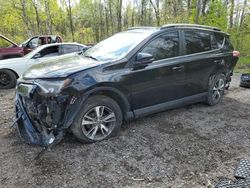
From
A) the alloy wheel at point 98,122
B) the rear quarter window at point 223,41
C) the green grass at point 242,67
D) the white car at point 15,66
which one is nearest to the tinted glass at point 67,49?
the white car at point 15,66

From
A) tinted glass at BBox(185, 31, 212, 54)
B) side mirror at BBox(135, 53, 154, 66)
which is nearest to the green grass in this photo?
tinted glass at BBox(185, 31, 212, 54)

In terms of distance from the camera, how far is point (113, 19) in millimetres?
31391

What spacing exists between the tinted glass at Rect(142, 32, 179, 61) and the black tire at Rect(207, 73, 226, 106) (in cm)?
133

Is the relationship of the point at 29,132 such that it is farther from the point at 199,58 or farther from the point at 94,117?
the point at 199,58

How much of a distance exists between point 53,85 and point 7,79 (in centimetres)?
505

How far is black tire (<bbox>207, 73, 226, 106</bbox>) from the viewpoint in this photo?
5207mm

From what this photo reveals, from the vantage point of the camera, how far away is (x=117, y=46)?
424cm

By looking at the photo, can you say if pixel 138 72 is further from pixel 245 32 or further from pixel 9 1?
pixel 9 1

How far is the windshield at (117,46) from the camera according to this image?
3.94 m

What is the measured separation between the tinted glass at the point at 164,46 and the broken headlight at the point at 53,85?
1444 mm

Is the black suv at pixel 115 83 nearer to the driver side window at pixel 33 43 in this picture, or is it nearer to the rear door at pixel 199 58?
the rear door at pixel 199 58

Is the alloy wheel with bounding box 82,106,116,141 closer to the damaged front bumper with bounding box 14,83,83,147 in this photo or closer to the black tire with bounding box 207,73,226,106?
the damaged front bumper with bounding box 14,83,83,147

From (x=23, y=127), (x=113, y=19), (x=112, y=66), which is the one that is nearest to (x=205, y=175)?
(x=112, y=66)

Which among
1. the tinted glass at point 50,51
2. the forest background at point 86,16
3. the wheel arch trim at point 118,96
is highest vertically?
the forest background at point 86,16
